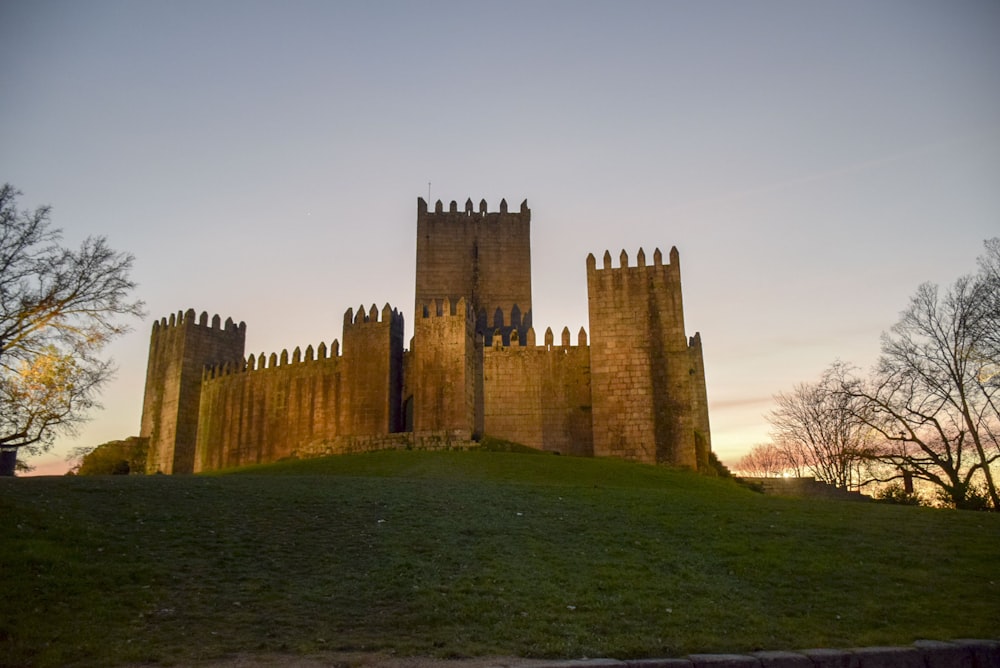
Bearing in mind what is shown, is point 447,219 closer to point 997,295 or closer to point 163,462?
point 163,462

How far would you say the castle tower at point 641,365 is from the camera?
28188 mm

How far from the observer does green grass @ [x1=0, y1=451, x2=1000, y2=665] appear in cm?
792

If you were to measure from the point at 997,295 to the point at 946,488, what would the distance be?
6505 mm

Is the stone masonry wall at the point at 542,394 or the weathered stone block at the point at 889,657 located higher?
the stone masonry wall at the point at 542,394

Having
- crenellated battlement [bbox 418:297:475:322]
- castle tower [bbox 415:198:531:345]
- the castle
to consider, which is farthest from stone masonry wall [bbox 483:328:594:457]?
castle tower [bbox 415:198:531:345]

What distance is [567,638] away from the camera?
805 centimetres

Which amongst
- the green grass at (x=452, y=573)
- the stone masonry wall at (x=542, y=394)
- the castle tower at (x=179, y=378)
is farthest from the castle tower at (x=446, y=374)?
the castle tower at (x=179, y=378)

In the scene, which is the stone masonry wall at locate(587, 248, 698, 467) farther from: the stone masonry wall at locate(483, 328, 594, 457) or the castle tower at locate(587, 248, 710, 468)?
the stone masonry wall at locate(483, 328, 594, 457)

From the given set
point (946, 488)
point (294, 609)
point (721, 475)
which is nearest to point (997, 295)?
point (946, 488)

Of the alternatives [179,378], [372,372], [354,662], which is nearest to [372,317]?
[372,372]

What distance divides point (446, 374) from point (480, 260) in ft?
40.7

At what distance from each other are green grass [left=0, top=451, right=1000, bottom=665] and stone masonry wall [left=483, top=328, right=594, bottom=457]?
13.3m

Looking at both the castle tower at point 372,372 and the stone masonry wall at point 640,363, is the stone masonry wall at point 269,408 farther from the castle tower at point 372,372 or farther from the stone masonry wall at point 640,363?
the stone masonry wall at point 640,363

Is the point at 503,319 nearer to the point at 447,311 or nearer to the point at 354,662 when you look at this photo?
the point at 447,311
